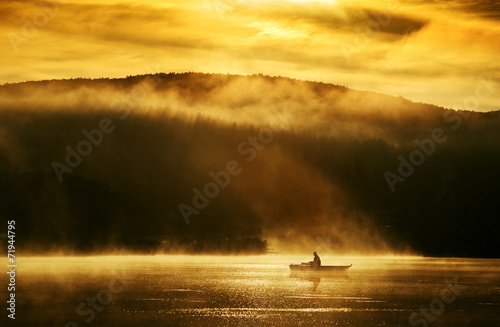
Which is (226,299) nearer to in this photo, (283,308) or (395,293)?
(283,308)

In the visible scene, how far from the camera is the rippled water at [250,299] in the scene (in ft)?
272

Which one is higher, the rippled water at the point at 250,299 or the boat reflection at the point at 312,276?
the boat reflection at the point at 312,276

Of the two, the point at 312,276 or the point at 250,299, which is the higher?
the point at 312,276

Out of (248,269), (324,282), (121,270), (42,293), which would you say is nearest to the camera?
(42,293)

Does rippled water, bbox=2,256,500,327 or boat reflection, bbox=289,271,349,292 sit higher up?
boat reflection, bbox=289,271,349,292

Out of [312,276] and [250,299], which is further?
[312,276]

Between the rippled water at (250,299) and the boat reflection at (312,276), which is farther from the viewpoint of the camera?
the boat reflection at (312,276)

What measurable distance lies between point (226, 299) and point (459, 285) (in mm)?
43768

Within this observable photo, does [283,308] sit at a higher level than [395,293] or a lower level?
lower

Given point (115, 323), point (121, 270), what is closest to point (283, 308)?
point (115, 323)

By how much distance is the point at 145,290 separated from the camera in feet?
379

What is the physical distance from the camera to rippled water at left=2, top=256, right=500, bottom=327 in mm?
82762

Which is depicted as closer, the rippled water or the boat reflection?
the rippled water

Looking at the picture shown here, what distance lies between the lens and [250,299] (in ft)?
347
